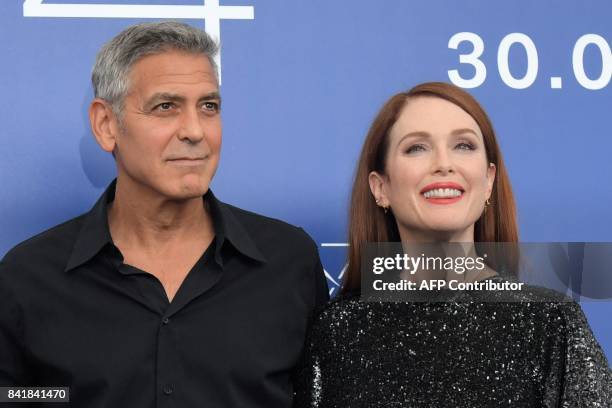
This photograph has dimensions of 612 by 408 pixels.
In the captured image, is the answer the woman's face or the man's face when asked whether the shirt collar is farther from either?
the woman's face

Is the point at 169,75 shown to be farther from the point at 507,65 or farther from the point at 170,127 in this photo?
the point at 507,65

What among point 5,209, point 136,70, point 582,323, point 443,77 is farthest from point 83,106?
point 582,323

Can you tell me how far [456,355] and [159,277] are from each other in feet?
2.04

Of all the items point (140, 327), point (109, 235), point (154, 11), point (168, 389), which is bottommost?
point (168, 389)

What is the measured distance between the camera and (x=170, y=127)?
6.74 ft

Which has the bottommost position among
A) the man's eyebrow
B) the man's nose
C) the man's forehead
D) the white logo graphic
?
the man's nose

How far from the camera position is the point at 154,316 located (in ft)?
6.54

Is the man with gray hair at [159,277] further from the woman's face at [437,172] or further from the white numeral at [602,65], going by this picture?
the white numeral at [602,65]

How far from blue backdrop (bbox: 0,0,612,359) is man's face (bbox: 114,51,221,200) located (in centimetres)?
47

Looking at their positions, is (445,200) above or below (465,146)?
below

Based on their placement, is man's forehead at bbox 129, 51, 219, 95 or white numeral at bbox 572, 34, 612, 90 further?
white numeral at bbox 572, 34, 612, 90

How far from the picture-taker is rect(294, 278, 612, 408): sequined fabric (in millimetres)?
1884

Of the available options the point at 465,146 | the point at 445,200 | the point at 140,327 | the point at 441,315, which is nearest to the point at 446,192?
the point at 445,200

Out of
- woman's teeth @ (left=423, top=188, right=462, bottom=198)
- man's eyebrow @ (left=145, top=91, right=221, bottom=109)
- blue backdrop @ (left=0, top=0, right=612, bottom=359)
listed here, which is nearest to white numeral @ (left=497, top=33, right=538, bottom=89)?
blue backdrop @ (left=0, top=0, right=612, bottom=359)
